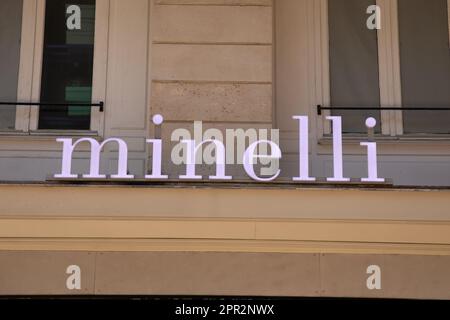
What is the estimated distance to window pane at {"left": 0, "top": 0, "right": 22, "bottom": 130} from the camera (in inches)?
361

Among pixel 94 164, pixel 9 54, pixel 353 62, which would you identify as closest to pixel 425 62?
pixel 353 62

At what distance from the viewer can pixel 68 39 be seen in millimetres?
9398

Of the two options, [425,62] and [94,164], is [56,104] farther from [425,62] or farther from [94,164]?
[425,62]

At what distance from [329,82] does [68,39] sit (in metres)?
3.39

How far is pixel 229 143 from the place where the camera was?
332 inches

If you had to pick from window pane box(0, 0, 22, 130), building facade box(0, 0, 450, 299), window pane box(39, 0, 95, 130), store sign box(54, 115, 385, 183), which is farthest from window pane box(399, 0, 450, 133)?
window pane box(0, 0, 22, 130)

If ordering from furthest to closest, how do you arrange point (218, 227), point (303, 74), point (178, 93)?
point (303, 74), point (178, 93), point (218, 227)

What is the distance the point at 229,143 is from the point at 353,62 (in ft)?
6.97

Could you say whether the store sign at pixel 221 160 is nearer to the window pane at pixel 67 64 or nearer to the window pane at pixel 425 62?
the window pane at pixel 67 64

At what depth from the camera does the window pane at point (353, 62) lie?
30.3 ft

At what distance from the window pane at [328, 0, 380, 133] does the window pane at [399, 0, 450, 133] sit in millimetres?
402
